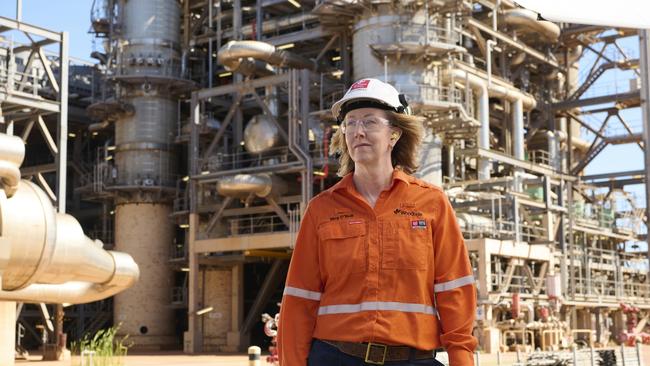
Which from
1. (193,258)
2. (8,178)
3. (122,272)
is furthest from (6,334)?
(193,258)

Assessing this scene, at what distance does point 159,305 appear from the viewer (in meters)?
43.6

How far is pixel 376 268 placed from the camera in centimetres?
448

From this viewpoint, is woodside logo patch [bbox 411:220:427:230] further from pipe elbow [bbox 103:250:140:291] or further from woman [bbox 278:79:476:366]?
pipe elbow [bbox 103:250:140:291]

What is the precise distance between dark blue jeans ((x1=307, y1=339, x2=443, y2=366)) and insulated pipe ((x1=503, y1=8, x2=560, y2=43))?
4136cm

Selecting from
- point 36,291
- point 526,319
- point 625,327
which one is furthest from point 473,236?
point 36,291

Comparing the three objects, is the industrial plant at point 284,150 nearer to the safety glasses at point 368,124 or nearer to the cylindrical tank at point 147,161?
the cylindrical tank at point 147,161

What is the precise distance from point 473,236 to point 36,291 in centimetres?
1813

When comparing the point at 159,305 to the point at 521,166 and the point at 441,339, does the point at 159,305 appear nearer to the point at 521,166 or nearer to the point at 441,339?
the point at 521,166

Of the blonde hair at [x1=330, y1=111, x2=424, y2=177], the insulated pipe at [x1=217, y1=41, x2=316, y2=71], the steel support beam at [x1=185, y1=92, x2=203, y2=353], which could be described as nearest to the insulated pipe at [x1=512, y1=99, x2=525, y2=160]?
the insulated pipe at [x1=217, y1=41, x2=316, y2=71]

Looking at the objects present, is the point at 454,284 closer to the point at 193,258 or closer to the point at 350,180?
the point at 350,180

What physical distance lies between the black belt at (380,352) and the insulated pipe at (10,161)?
16438 mm

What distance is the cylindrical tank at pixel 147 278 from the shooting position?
43.0 m

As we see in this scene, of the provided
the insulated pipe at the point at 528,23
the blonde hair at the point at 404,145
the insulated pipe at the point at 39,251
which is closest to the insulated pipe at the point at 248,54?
the insulated pipe at the point at 528,23

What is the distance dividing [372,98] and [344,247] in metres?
0.74
